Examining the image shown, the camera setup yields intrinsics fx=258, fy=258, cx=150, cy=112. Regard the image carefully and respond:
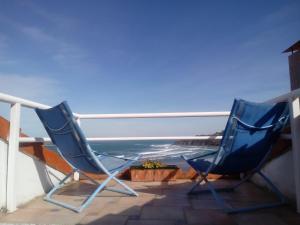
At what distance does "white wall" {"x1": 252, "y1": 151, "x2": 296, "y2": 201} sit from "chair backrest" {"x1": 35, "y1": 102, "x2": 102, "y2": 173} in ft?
5.84

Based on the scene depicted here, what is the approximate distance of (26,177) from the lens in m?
2.49

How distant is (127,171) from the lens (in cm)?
388

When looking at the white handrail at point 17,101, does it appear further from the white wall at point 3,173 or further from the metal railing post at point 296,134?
the metal railing post at point 296,134

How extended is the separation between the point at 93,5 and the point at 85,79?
7.27 m

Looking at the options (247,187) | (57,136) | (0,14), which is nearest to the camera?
(57,136)

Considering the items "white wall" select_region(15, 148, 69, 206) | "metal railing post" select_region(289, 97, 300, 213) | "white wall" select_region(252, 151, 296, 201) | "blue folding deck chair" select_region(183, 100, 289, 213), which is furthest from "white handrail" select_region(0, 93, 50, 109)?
"white wall" select_region(252, 151, 296, 201)

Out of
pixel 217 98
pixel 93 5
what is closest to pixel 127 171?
pixel 93 5

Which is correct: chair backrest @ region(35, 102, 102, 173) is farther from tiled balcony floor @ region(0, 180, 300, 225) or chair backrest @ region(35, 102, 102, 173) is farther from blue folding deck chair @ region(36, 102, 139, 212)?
tiled balcony floor @ region(0, 180, 300, 225)

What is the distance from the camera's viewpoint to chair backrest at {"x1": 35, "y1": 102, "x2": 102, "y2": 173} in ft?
7.45

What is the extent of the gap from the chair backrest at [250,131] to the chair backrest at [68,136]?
121 centimetres

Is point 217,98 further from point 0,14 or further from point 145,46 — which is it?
point 0,14

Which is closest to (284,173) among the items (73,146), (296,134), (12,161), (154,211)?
(296,134)

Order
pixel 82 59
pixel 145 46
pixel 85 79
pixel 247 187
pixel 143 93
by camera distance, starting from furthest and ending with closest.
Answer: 1. pixel 143 93
2. pixel 85 79
3. pixel 145 46
4. pixel 82 59
5. pixel 247 187

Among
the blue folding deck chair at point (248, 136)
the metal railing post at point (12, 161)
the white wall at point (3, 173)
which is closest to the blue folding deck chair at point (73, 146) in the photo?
the metal railing post at point (12, 161)
